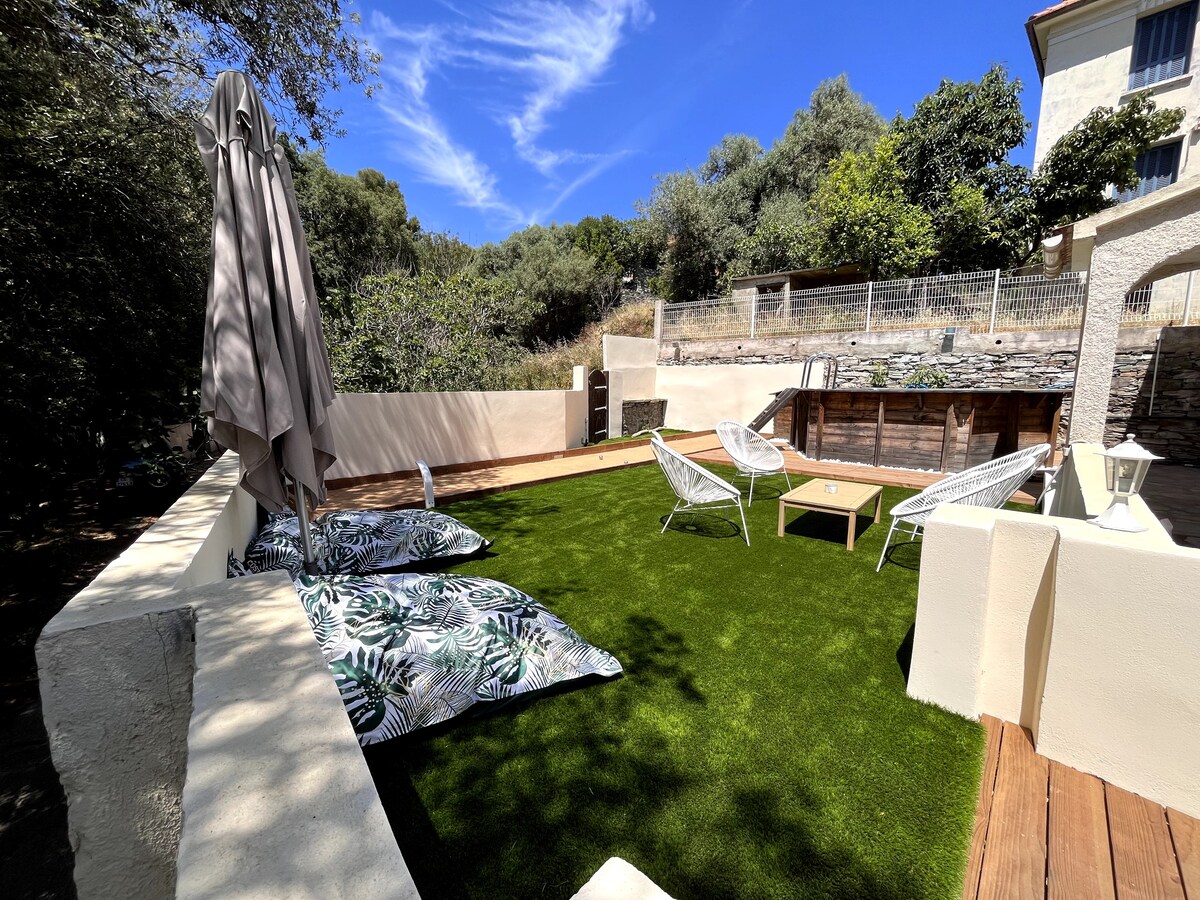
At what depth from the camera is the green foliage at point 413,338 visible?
7969mm

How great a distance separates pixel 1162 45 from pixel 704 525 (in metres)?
18.9

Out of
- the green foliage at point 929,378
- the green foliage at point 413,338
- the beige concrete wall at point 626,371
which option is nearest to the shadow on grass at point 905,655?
the green foliage at point 413,338

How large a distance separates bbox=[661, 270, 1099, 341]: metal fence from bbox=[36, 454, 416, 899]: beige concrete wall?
43.7ft

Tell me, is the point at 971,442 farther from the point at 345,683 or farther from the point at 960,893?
the point at 345,683

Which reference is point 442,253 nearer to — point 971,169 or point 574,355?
point 574,355

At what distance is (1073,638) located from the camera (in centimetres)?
184

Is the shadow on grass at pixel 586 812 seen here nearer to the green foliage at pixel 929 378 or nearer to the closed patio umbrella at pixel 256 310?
the closed patio umbrella at pixel 256 310

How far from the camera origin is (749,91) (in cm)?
1973

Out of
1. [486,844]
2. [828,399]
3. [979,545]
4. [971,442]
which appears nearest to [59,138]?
[486,844]

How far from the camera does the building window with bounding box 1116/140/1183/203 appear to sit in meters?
12.6

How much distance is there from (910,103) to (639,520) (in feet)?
56.5

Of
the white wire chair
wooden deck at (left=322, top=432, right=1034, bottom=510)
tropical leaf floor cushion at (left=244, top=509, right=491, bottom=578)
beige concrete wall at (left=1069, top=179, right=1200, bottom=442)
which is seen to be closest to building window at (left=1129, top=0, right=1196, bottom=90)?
beige concrete wall at (left=1069, top=179, right=1200, bottom=442)

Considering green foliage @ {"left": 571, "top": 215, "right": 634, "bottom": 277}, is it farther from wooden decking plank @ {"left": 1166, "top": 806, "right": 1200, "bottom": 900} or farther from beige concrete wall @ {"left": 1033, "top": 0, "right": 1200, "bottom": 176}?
wooden decking plank @ {"left": 1166, "top": 806, "right": 1200, "bottom": 900}

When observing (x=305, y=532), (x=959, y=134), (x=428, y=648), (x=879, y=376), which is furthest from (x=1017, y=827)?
(x=959, y=134)
